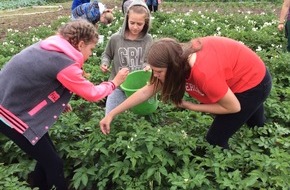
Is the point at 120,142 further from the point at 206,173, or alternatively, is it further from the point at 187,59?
the point at 187,59

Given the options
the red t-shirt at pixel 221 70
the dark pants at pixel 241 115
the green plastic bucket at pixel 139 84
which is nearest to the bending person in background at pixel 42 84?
the red t-shirt at pixel 221 70

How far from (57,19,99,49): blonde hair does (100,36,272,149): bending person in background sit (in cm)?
45

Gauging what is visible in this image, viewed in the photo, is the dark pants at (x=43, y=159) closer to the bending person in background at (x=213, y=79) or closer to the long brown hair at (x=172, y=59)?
the bending person in background at (x=213, y=79)

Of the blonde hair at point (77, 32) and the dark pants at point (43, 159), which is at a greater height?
the blonde hair at point (77, 32)

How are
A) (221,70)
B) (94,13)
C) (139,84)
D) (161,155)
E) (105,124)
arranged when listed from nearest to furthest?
1. (221,70)
2. (161,155)
3. (105,124)
4. (139,84)
5. (94,13)

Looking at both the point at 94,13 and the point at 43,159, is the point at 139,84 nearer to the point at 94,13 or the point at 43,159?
the point at 43,159

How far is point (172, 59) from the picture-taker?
8.45ft

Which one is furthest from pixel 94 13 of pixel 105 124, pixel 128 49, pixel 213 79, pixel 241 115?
pixel 213 79

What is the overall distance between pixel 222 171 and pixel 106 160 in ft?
3.05

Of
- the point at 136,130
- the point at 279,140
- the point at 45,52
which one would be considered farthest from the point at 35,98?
the point at 279,140

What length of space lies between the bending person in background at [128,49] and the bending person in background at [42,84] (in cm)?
96

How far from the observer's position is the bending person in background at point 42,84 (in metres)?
2.62

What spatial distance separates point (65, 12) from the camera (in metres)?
13.5

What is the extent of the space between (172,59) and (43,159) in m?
1.22
